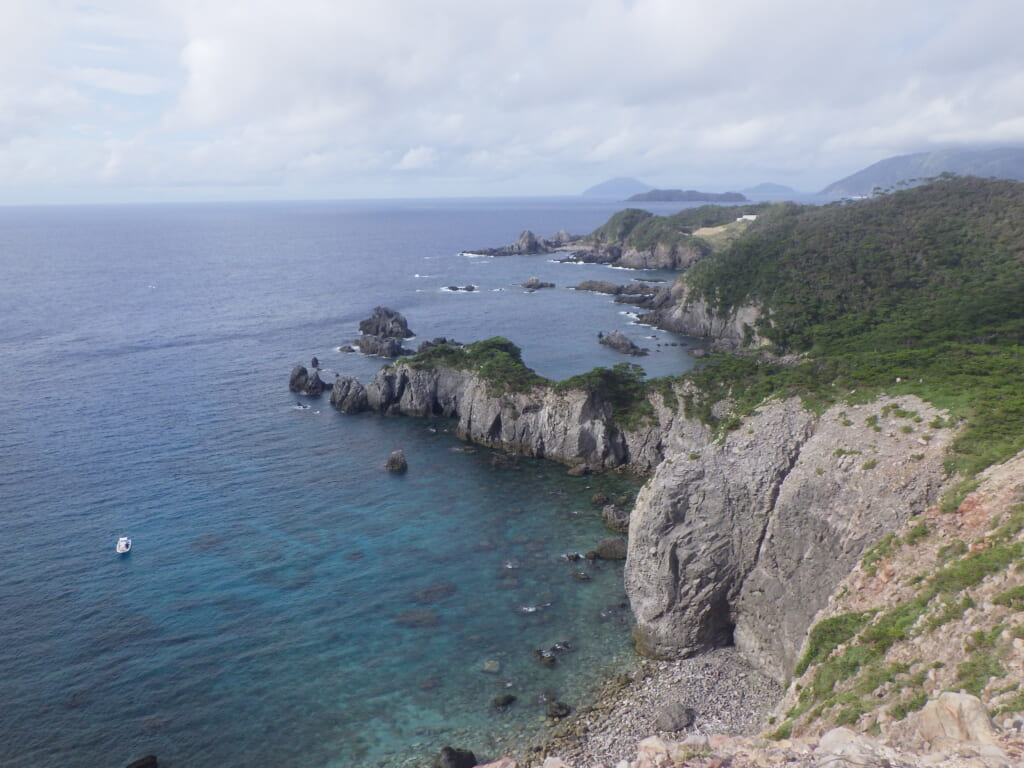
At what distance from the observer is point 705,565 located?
36250 millimetres

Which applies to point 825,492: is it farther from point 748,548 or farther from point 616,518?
point 616,518

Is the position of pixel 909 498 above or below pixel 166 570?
above

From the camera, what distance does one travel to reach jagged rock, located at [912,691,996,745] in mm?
15250

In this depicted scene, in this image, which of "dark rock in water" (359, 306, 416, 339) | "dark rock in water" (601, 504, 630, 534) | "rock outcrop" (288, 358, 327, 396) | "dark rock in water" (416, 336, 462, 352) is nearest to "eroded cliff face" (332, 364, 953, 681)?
"dark rock in water" (601, 504, 630, 534)

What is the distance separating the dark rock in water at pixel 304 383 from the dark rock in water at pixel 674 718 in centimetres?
6502

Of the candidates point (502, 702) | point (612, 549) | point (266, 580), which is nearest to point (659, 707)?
point (502, 702)

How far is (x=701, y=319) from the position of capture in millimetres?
117812

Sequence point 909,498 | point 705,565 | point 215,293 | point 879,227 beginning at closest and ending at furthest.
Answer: point 909,498
point 705,565
point 879,227
point 215,293

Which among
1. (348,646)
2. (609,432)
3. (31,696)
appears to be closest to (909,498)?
(348,646)

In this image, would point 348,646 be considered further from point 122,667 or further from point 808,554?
point 808,554

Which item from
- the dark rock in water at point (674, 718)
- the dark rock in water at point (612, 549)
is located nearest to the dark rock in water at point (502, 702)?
the dark rock in water at point (674, 718)

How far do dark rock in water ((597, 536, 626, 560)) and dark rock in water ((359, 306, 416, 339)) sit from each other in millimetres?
72777

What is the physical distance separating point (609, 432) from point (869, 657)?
1673 inches

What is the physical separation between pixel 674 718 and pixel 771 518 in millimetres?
10958
